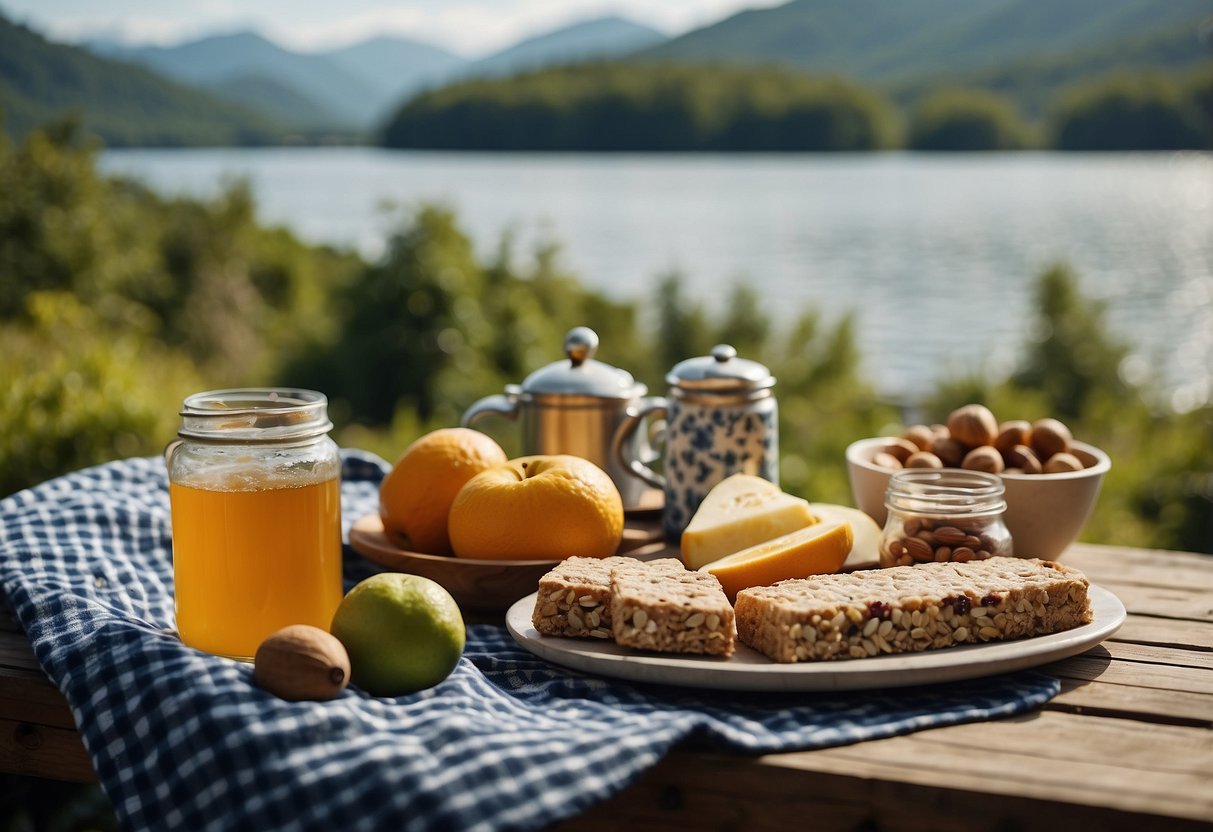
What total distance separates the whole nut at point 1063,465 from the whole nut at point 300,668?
1.18 metres

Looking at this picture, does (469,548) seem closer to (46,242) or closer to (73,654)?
(73,654)

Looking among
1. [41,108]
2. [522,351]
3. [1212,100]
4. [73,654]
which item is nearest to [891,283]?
[522,351]

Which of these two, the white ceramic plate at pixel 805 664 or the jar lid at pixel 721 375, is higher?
the jar lid at pixel 721 375

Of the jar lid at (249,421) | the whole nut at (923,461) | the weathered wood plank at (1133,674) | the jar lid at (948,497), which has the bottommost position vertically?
the weathered wood plank at (1133,674)

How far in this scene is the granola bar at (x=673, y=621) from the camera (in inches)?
55.3

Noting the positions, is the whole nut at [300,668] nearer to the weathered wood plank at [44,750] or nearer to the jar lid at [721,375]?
the weathered wood plank at [44,750]

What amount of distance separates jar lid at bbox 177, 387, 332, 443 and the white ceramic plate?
0.40 m

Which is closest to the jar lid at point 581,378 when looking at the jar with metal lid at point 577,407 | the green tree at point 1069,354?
→ the jar with metal lid at point 577,407

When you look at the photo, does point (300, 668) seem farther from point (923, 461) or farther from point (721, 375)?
point (923, 461)

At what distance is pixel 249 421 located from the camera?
4.93 ft

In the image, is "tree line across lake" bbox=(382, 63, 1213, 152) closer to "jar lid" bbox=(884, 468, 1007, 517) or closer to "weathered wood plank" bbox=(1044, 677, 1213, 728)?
"jar lid" bbox=(884, 468, 1007, 517)

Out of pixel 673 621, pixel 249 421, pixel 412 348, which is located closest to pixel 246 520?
pixel 249 421

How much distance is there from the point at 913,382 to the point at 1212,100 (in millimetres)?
3780

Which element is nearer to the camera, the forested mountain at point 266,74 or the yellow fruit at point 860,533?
the yellow fruit at point 860,533
